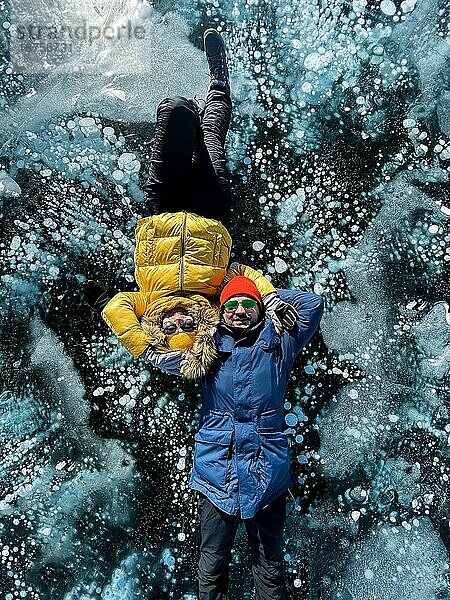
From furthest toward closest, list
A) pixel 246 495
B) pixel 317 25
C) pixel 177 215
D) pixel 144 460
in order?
pixel 317 25 < pixel 144 460 < pixel 177 215 < pixel 246 495

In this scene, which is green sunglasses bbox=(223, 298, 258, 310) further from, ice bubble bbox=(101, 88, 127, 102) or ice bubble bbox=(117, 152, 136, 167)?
ice bubble bbox=(101, 88, 127, 102)

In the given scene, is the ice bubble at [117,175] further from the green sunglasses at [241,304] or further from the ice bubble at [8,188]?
the green sunglasses at [241,304]

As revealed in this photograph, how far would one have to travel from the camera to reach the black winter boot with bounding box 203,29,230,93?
184 cm

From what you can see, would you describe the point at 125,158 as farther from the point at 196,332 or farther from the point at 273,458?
the point at 273,458

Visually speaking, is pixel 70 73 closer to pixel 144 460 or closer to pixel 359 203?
pixel 359 203

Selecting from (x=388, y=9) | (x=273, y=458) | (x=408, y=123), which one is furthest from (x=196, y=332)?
(x=388, y=9)

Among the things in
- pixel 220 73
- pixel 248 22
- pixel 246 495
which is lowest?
pixel 246 495

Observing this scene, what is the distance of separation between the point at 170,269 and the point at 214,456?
21.2 inches

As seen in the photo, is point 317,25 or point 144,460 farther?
point 317,25

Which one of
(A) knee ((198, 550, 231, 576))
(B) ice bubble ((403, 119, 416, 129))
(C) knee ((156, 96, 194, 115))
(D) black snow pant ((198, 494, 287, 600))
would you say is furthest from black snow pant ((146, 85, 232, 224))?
(A) knee ((198, 550, 231, 576))

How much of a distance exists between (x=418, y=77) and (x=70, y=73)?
1.23 m

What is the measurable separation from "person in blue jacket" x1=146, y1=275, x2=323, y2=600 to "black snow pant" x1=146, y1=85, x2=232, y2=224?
1.06 feet

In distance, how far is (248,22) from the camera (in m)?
1.94

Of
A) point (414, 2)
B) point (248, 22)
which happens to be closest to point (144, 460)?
point (248, 22)
